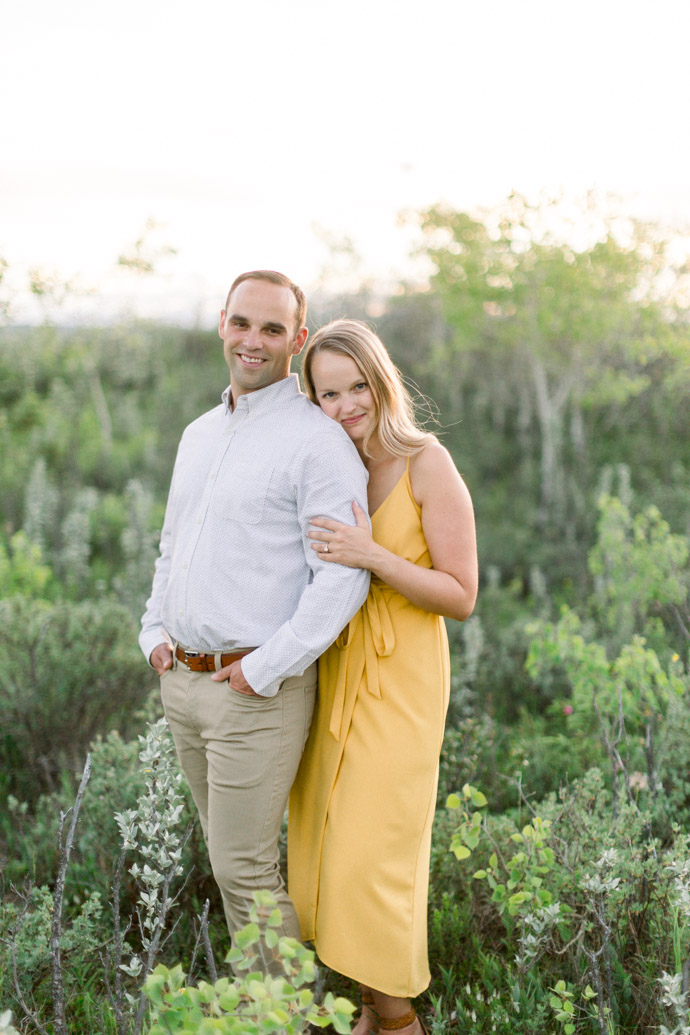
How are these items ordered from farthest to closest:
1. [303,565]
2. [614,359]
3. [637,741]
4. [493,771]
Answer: [614,359], [493,771], [637,741], [303,565]

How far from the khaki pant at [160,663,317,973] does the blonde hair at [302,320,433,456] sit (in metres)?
0.79

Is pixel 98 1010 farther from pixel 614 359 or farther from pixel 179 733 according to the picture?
pixel 614 359

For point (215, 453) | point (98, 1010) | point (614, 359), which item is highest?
point (614, 359)

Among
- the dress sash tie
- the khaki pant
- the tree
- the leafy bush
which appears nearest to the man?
the khaki pant

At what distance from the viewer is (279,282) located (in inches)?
103

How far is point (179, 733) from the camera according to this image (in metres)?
2.59

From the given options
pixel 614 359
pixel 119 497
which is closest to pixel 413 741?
pixel 119 497

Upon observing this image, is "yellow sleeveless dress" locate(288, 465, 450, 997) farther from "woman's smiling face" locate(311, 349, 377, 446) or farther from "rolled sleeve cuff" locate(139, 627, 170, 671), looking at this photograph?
"rolled sleeve cuff" locate(139, 627, 170, 671)

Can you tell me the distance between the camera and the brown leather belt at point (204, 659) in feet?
7.89

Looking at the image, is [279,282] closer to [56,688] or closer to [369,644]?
[369,644]

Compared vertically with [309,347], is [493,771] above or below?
below

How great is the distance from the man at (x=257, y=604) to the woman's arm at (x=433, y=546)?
0.06 metres

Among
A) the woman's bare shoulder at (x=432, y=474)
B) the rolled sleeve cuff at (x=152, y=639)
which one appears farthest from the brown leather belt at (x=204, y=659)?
the woman's bare shoulder at (x=432, y=474)

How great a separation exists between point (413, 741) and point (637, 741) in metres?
1.83
